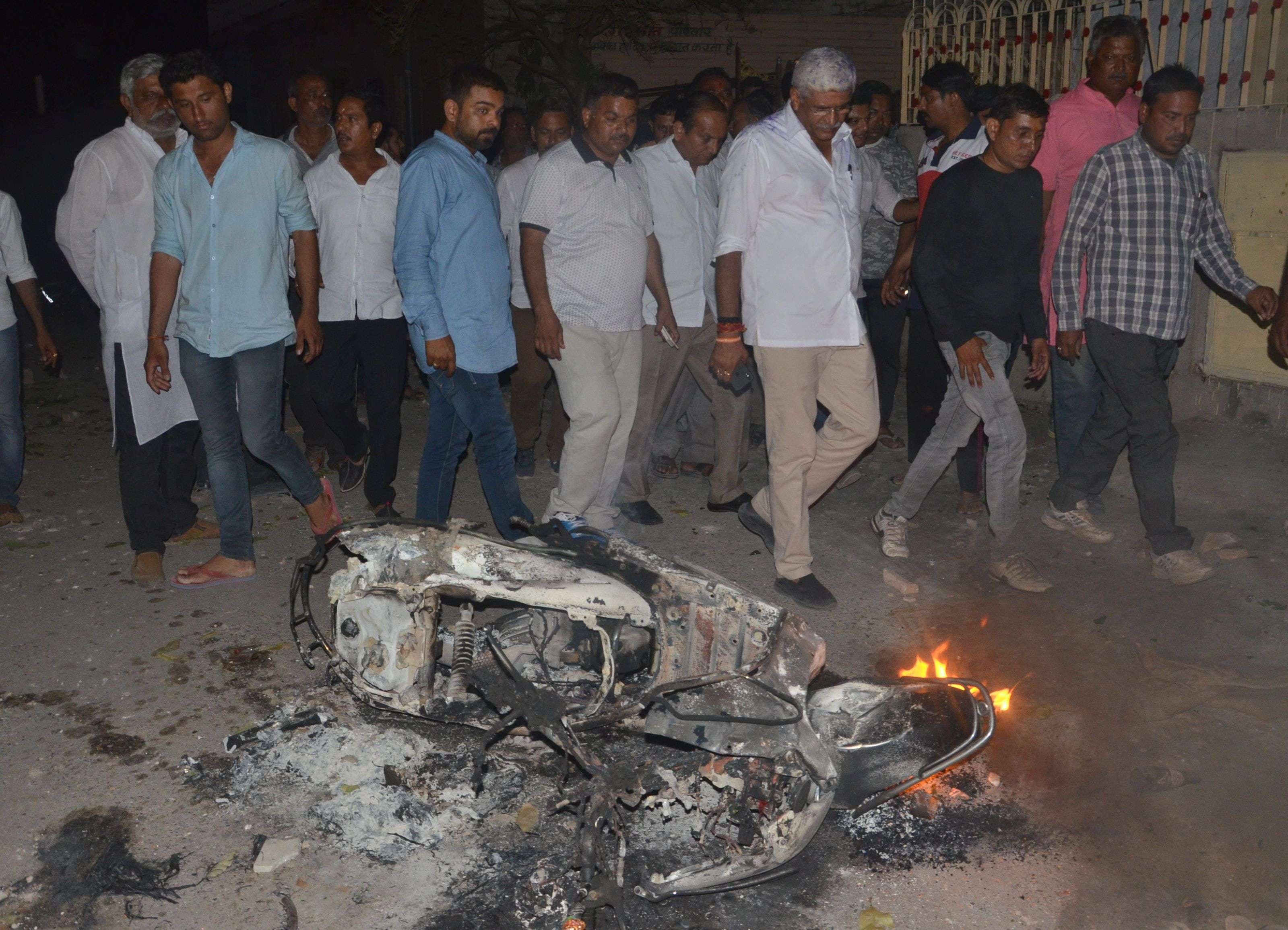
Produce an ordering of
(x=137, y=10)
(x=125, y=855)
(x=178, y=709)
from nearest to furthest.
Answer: (x=125, y=855), (x=178, y=709), (x=137, y=10)

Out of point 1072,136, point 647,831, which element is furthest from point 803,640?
point 1072,136

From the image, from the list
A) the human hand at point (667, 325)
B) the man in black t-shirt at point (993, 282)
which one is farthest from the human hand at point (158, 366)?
the man in black t-shirt at point (993, 282)

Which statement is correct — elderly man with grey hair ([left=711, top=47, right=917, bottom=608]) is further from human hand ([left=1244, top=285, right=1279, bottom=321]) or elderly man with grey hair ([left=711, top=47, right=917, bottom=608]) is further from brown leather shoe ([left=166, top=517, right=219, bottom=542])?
brown leather shoe ([left=166, top=517, right=219, bottom=542])

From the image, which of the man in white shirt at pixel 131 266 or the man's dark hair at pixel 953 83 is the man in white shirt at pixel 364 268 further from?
the man's dark hair at pixel 953 83

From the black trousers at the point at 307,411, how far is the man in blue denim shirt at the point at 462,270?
6.86 ft

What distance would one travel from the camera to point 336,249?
670cm

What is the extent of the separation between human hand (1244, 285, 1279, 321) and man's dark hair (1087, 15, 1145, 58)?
1660 millimetres

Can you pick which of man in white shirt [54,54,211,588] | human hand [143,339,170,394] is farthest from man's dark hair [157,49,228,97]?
human hand [143,339,170,394]

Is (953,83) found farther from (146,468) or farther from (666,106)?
(146,468)

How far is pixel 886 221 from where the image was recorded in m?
7.39

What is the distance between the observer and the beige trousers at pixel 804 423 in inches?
207

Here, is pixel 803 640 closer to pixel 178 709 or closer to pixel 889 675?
pixel 889 675

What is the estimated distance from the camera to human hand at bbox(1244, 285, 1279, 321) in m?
5.64

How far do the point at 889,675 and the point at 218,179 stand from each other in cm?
376
